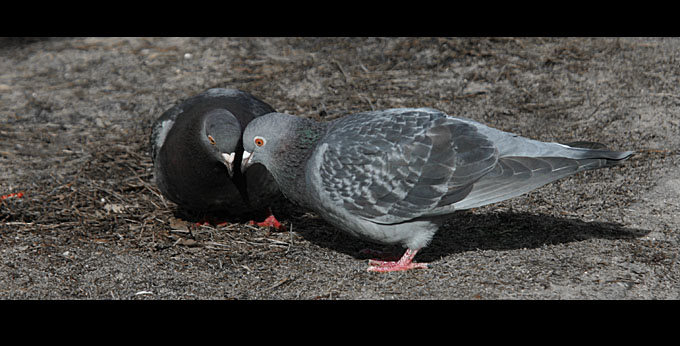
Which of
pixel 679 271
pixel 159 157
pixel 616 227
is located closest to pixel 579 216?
pixel 616 227

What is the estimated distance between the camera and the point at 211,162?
5.04m

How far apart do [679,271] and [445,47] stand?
15.5 ft

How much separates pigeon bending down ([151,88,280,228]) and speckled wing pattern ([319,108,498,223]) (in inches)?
35.5

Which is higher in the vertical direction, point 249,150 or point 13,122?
point 249,150

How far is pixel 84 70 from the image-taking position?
8.46 meters

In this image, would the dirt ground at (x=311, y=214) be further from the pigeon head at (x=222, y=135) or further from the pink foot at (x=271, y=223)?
the pigeon head at (x=222, y=135)

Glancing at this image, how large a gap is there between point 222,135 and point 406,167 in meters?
1.38

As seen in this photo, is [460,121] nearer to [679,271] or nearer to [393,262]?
[393,262]

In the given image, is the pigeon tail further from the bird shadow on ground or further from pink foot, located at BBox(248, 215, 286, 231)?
pink foot, located at BBox(248, 215, 286, 231)

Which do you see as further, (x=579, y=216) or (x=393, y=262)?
(x=579, y=216)

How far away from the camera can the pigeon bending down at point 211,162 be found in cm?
486

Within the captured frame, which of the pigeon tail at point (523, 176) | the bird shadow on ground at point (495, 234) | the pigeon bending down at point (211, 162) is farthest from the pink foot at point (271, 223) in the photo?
the pigeon tail at point (523, 176)

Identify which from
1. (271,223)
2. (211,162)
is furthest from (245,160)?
(271,223)

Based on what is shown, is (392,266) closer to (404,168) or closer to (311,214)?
(404,168)
